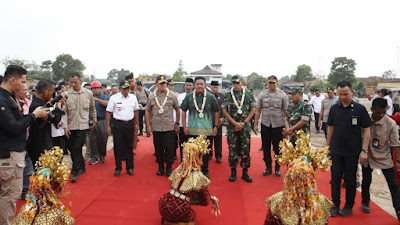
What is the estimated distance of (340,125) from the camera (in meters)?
3.34

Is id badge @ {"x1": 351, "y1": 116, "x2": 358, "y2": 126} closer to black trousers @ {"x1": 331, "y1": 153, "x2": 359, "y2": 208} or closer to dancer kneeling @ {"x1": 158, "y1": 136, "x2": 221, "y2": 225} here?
black trousers @ {"x1": 331, "y1": 153, "x2": 359, "y2": 208}

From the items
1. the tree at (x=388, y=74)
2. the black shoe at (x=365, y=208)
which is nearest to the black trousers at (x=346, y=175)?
the black shoe at (x=365, y=208)

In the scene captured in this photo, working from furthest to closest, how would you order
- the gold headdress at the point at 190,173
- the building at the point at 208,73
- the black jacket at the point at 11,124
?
the building at the point at 208,73, the gold headdress at the point at 190,173, the black jacket at the point at 11,124

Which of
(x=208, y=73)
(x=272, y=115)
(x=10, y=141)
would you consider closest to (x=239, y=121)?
(x=272, y=115)

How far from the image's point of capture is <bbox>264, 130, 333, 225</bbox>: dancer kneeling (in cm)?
199

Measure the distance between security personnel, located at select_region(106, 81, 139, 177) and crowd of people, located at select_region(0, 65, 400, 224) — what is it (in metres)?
0.02

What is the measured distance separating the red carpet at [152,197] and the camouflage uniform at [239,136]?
14.9 inches

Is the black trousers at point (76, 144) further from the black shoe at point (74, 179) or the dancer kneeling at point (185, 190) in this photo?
the dancer kneeling at point (185, 190)

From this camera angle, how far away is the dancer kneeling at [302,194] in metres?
1.99

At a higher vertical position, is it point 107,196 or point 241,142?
point 241,142

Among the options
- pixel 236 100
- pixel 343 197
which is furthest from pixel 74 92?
pixel 343 197

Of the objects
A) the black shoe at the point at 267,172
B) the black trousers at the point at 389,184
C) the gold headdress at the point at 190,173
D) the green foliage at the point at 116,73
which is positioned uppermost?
the green foliage at the point at 116,73

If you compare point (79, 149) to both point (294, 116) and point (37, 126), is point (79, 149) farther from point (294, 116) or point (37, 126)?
point (294, 116)

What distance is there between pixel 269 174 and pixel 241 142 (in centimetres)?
91
